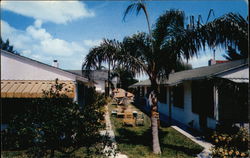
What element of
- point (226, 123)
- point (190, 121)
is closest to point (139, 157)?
point (226, 123)

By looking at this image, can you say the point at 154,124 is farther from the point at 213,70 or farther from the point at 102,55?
the point at 213,70

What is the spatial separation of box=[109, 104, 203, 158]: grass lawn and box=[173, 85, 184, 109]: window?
13.3ft

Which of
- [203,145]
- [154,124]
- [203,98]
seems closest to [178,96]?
[203,98]

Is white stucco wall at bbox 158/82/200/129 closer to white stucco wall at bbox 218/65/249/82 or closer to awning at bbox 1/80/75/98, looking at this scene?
white stucco wall at bbox 218/65/249/82

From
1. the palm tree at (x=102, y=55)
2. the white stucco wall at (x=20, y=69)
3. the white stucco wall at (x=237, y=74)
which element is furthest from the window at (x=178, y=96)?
the white stucco wall at (x=20, y=69)

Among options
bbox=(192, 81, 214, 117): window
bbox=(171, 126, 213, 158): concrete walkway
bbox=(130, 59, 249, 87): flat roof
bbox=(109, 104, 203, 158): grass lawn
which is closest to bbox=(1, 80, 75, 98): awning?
bbox=(109, 104, 203, 158): grass lawn

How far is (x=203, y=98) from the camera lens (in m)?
12.7

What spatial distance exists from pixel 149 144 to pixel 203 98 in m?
5.26

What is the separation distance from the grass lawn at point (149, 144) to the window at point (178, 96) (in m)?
4.05

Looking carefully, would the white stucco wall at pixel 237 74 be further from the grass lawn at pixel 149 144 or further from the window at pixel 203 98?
the grass lawn at pixel 149 144

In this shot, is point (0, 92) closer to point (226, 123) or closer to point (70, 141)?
point (70, 141)

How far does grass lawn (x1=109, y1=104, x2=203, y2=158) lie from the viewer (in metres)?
8.55

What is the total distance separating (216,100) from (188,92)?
3.97 metres

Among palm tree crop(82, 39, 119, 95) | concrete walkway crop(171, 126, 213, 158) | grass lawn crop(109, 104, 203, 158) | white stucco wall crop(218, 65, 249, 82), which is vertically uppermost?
palm tree crop(82, 39, 119, 95)
